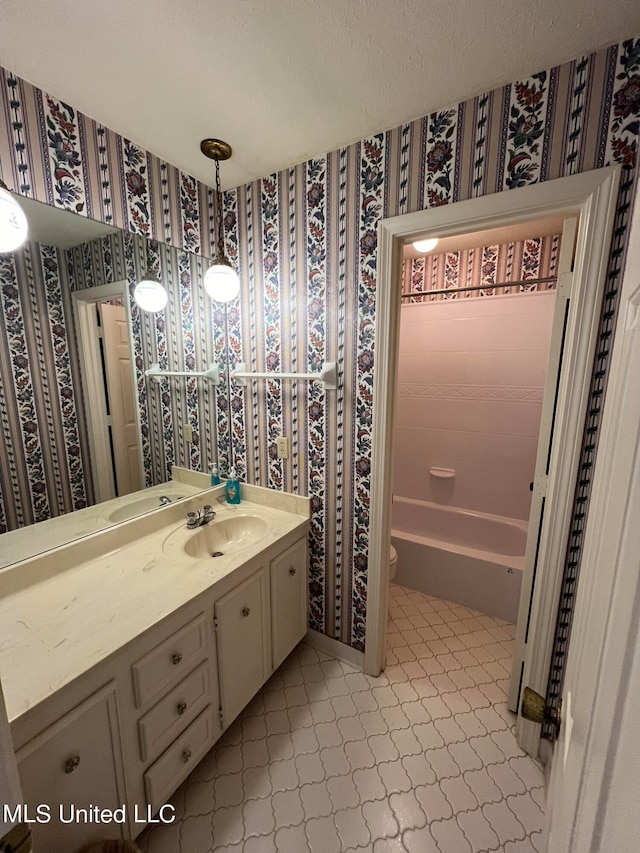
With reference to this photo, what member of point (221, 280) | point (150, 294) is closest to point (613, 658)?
point (221, 280)

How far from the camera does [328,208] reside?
1491 mm

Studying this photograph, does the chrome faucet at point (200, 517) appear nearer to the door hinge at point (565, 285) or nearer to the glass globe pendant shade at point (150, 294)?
the glass globe pendant shade at point (150, 294)

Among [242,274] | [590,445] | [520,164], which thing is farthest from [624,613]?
[242,274]

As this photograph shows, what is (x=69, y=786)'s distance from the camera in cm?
85

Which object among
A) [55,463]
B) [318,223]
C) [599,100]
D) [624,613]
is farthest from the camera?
[318,223]

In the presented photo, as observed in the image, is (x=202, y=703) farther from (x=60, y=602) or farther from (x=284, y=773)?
(x=60, y=602)

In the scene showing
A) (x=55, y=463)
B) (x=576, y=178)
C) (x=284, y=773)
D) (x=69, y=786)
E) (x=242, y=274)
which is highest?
(x=576, y=178)

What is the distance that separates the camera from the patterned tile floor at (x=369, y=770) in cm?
113

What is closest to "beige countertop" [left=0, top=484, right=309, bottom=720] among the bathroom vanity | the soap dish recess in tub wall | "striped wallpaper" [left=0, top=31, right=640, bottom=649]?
the bathroom vanity

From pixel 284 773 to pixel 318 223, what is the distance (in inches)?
87.3

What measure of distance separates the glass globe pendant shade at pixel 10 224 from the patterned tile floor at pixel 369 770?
6.23 ft

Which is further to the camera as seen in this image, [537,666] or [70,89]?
[537,666]

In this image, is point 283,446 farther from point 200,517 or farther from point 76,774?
point 76,774

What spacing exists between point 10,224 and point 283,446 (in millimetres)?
1247
